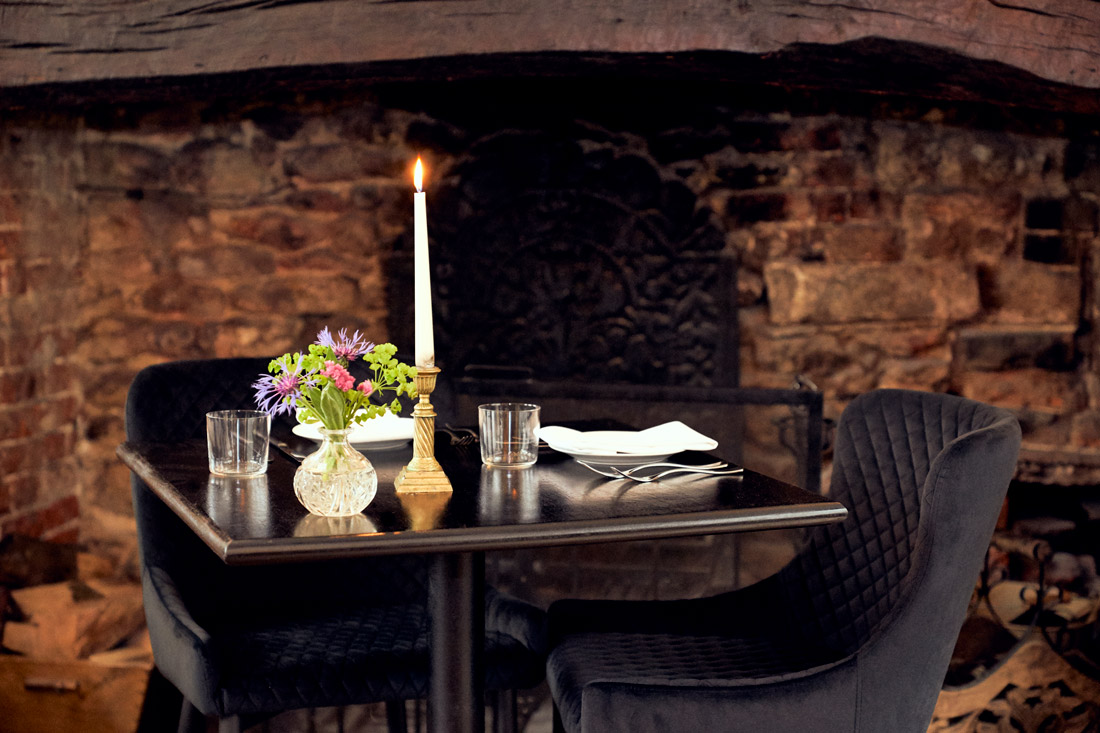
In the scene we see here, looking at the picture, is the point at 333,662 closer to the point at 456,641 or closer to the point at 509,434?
the point at 456,641

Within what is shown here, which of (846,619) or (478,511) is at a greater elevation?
(478,511)

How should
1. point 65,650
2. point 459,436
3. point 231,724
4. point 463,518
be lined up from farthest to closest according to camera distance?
1. point 65,650
2. point 459,436
3. point 231,724
4. point 463,518

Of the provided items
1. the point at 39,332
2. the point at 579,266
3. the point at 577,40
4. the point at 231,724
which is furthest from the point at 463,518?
the point at 39,332

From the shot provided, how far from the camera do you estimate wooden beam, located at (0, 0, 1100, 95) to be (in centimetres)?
188

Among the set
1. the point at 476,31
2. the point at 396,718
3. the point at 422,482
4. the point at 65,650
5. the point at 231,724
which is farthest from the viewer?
the point at 65,650

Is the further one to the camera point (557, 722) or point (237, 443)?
point (557, 722)

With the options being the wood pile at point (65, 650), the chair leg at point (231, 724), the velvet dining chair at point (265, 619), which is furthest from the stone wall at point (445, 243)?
the chair leg at point (231, 724)

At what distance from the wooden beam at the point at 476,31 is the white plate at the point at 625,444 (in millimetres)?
779

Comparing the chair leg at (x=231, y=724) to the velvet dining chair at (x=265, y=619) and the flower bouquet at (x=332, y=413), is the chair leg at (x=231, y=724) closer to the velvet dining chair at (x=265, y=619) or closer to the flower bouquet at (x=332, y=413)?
the velvet dining chair at (x=265, y=619)

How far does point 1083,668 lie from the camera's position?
227 centimetres

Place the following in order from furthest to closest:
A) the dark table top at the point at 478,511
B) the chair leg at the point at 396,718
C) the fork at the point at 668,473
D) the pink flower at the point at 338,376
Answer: the chair leg at the point at 396,718 < the fork at the point at 668,473 < the pink flower at the point at 338,376 < the dark table top at the point at 478,511

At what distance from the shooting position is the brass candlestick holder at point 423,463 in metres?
1.26

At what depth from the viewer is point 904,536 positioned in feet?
4.88

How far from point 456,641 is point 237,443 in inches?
14.8
